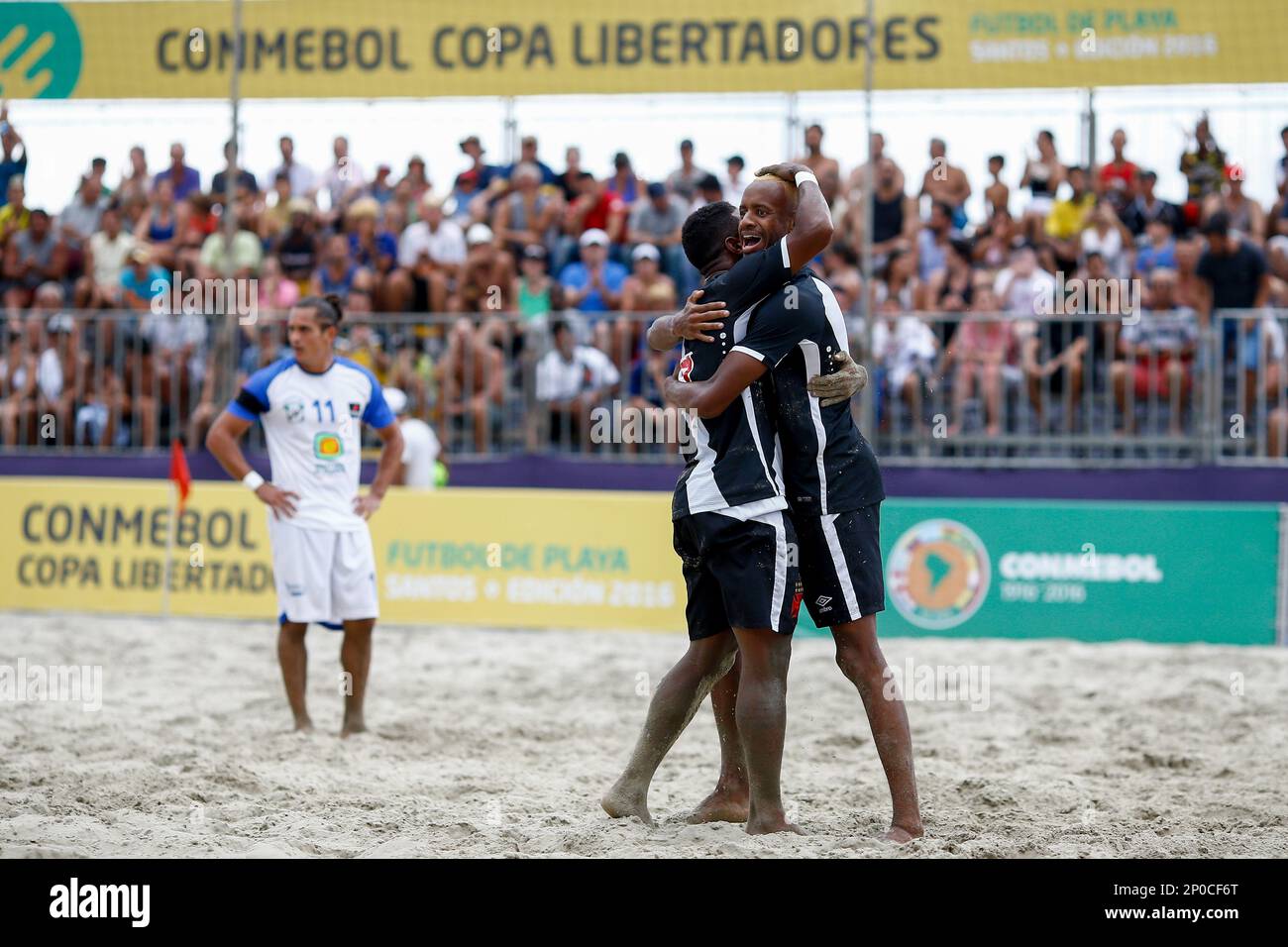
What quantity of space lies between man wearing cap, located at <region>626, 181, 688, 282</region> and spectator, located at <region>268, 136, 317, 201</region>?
10.2ft

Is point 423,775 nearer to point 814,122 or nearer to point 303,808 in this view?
point 303,808

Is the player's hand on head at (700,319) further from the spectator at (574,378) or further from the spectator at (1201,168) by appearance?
the spectator at (1201,168)

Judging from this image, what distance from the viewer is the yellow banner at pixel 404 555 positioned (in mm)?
10258

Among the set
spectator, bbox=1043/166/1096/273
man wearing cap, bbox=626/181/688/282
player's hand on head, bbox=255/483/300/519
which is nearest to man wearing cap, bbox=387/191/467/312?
man wearing cap, bbox=626/181/688/282

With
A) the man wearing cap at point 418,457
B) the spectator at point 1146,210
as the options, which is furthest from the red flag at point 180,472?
the spectator at point 1146,210

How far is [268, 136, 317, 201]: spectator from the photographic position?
43.9ft

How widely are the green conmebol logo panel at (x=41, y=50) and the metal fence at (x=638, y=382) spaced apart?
1801mm

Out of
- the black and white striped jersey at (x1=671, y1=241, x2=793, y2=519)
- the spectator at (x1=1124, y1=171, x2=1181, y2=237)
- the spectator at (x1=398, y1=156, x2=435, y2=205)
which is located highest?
the spectator at (x1=398, y1=156, x2=435, y2=205)

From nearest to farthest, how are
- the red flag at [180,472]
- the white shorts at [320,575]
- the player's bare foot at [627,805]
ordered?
the player's bare foot at [627,805] → the white shorts at [320,575] → the red flag at [180,472]

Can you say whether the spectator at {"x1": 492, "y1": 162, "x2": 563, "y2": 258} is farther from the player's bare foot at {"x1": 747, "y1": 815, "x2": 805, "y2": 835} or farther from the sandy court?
the player's bare foot at {"x1": 747, "y1": 815, "x2": 805, "y2": 835}

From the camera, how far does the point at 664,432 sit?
447 inches

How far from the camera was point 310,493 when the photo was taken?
6832mm
